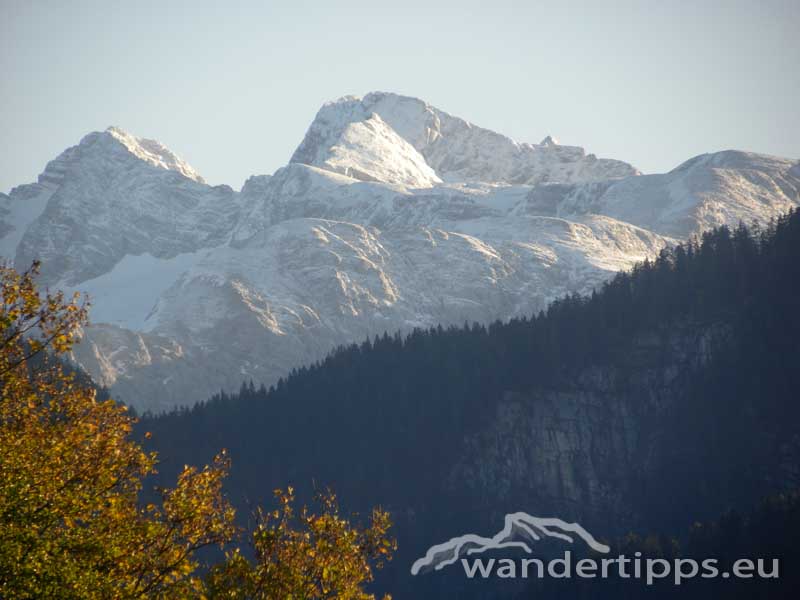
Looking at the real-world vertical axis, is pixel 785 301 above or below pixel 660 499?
above

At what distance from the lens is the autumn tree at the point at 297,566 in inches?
1329

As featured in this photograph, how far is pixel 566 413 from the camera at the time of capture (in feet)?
585

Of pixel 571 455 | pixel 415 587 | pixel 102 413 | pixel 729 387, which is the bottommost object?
pixel 415 587

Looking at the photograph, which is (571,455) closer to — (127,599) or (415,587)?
(415,587)

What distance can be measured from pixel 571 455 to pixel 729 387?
27.5 m

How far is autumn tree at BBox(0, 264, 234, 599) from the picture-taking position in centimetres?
2967

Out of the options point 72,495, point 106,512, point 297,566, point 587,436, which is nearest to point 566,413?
point 587,436

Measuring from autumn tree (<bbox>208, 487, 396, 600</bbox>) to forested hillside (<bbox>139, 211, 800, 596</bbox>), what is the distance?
382 ft

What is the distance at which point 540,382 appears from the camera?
597 ft

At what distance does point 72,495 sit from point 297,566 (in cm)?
744

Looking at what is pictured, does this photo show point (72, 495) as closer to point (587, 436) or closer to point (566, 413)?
point (587, 436)

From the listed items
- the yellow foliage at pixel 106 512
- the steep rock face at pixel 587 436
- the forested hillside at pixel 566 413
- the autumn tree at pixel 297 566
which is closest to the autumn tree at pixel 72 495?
the yellow foliage at pixel 106 512

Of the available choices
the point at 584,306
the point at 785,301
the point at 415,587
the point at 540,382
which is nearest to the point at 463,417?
the point at 540,382

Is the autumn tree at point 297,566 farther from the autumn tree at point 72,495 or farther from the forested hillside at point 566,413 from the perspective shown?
the forested hillside at point 566,413
